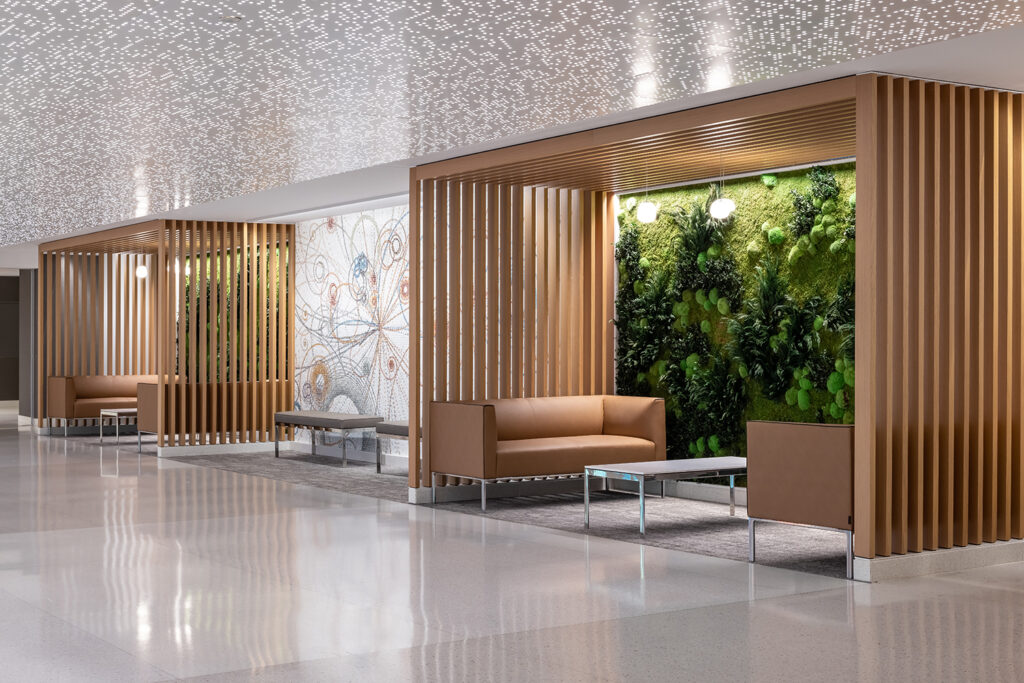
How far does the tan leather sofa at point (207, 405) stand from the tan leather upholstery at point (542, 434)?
5565 millimetres

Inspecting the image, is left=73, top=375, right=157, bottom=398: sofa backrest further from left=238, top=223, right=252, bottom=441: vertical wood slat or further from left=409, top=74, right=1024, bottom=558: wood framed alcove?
left=409, top=74, right=1024, bottom=558: wood framed alcove

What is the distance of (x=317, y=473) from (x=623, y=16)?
8434 mm

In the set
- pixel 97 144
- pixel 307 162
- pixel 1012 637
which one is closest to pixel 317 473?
pixel 307 162

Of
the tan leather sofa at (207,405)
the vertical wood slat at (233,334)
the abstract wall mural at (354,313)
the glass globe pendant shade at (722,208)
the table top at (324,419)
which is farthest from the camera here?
the vertical wood slat at (233,334)

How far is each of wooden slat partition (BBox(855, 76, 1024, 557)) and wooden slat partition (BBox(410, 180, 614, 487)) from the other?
4.38 metres

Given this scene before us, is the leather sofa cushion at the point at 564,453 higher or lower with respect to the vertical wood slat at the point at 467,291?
lower

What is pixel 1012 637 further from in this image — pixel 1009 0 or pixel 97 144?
pixel 97 144

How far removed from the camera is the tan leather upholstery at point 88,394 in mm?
17297

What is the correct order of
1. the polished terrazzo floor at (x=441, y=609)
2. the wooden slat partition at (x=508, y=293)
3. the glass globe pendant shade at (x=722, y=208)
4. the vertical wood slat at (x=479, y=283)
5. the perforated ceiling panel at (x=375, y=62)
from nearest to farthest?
the polished terrazzo floor at (x=441, y=609) < the perforated ceiling panel at (x=375, y=62) < the glass globe pendant shade at (x=722, y=208) < the wooden slat partition at (x=508, y=293) < the vertical wood slat at (x=479, y=283)

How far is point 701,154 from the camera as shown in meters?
9.03

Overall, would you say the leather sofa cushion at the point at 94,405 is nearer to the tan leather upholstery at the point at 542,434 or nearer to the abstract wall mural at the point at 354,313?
the abstract wall mural at the point at 354,313

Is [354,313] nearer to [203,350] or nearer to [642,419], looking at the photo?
[203,350]

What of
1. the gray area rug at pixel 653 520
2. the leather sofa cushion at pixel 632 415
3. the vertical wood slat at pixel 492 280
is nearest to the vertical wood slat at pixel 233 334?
the gray area rug at pixel 653 520

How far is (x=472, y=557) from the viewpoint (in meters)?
7.54
